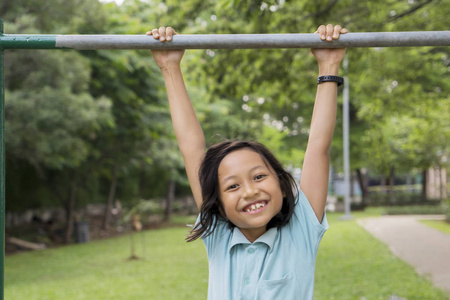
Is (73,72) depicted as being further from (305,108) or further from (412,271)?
(305,108)

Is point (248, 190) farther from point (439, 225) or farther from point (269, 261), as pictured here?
point (439, 225)

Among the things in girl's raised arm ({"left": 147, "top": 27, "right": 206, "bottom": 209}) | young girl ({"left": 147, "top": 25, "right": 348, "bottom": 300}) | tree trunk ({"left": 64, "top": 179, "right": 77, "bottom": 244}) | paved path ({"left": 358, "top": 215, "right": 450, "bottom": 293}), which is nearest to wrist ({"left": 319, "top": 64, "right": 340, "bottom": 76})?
young girl ({"left": 147, "top": 25, "right": 348, "bottom": 300})

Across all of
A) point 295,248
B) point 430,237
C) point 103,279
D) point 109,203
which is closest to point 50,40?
point 295,248

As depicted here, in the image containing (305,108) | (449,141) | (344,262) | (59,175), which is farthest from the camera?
(305,108)

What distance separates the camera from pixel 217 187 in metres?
1.79

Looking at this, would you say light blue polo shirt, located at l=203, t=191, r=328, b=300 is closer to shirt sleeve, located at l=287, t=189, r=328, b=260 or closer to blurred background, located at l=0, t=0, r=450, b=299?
shirt sleeve, located at l=287, t=189, r=328, b=260

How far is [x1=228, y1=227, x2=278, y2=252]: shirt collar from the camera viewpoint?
5.67 feet

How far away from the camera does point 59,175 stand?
16.0 m

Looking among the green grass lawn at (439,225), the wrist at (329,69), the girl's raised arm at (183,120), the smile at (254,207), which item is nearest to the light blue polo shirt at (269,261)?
the smile at (254,207)

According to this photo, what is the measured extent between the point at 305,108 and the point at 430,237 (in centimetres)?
1180

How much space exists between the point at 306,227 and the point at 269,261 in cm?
18

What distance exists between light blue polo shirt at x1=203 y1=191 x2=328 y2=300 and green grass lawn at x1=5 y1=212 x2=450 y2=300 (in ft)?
12.0

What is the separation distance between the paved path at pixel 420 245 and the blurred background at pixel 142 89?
1.71 m

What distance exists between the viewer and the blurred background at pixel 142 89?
747 cm
